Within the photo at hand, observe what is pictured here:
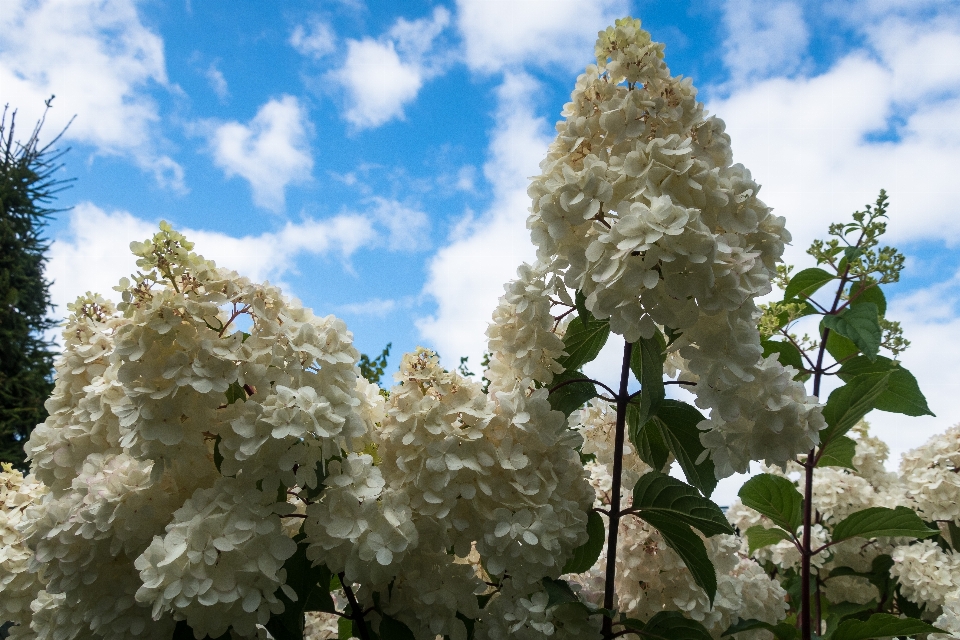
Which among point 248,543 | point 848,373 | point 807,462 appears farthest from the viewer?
point 848,373

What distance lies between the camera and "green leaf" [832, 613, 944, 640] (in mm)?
1607

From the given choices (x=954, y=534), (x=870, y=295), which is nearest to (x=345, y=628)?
(x=870, y=295)

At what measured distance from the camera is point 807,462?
1934mm

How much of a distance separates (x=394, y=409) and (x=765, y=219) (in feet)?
2.69

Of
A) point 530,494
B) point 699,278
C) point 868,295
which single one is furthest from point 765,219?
point 868,295

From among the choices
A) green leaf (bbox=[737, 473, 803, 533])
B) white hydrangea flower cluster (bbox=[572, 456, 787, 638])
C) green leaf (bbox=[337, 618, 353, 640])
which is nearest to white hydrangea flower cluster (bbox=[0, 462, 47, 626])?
green leaf (bbox=[337, 618, 353, 640])

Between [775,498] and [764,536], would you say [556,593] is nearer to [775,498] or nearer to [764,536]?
[775,498]

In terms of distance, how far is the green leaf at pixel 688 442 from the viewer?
153 cm

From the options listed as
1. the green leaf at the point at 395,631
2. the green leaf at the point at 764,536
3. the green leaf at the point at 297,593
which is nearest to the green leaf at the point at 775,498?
the green leaf at the point at 764,536

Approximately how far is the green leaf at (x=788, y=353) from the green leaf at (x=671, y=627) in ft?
2.95

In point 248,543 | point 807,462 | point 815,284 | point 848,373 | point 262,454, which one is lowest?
point 248,543

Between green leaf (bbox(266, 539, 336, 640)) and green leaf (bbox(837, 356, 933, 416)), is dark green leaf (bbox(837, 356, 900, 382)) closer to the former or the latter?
green leaf (bbox(837, 356, 933, 416))

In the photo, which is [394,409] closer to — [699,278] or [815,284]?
[699,278]

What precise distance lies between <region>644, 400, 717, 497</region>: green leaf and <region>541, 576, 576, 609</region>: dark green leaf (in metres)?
0.38
